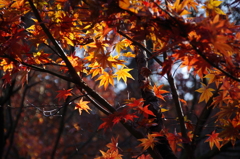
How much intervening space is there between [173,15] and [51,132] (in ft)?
→ 28.6

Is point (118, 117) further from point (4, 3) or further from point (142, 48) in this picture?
point (4, 3)

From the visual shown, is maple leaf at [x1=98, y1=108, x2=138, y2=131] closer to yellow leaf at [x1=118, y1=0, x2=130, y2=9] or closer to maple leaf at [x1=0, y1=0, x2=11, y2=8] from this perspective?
yellow leaf at [x1=118, y1=0, x2=130, y2=9]

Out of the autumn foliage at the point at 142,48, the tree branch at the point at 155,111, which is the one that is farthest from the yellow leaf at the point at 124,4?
the tree branch at the point at 155,111

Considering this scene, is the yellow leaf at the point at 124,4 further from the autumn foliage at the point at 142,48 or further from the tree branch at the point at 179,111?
the tree branch at the point at 179,111

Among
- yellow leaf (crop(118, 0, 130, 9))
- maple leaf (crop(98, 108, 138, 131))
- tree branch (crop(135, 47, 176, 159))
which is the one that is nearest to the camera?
yellow leaf (crop(118, 0, 130, 9))

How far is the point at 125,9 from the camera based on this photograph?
1285mm

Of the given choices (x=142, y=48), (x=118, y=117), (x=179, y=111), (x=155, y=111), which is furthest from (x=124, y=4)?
(x=155, y=111)

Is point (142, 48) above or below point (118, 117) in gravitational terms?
above

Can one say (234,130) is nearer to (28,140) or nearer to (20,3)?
(20,3)

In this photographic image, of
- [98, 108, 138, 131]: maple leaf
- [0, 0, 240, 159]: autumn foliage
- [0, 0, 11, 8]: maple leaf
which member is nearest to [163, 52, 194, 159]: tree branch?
[0, 0, 240, 159]: autumn foliage

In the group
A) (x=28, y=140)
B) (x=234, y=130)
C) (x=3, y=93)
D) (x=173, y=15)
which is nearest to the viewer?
(x=173, y=15)

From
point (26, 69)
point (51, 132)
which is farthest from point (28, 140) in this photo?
point (26, 69)

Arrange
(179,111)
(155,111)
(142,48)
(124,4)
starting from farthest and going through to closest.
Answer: (155,111) → (179,111) → (142,48) → (124,4)

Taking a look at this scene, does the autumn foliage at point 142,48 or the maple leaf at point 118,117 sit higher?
the autumn foliage at point 142,48
